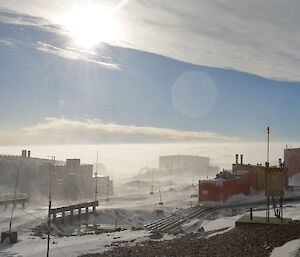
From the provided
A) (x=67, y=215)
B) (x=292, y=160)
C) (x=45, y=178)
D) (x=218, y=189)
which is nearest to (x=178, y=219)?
(x=218, y=189)

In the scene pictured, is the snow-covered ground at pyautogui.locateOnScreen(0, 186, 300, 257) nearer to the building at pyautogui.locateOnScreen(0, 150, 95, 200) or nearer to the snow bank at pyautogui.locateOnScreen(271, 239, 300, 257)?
the snow bank at pyautogui.locateOnScreen(271, 239, 300, 257)

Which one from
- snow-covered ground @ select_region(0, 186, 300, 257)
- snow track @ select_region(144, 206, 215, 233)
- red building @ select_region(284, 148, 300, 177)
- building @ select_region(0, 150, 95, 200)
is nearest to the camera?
snow-covered ground @ select_region(0, 186, 300, 257)

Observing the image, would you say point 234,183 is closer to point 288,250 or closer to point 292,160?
point 292,160

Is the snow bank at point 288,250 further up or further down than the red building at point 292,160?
further down

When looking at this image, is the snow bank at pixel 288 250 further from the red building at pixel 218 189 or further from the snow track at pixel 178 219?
the red building at pixel 218 189

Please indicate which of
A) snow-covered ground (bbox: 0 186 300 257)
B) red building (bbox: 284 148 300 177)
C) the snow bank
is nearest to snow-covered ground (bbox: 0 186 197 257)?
snow-covered ground (bbox: 0 186 300 257)

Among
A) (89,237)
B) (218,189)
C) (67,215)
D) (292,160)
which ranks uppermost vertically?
(292,160)

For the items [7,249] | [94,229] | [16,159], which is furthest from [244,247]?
[16,159]

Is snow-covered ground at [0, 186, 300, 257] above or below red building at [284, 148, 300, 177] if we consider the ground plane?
below

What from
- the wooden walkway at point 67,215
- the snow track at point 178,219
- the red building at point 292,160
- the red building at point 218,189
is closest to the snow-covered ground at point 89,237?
the wooden walkway at point 67,215

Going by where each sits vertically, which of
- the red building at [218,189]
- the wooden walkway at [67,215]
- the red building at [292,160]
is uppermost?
the red building at [292,160]

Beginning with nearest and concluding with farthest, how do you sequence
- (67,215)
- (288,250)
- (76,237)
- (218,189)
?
(288,250), (76,237), (67,215), (218,189)

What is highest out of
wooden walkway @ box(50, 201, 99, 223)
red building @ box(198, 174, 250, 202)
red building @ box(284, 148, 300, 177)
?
red building @ box(284, 148, 300, 177)

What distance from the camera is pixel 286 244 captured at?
45.7 ft
